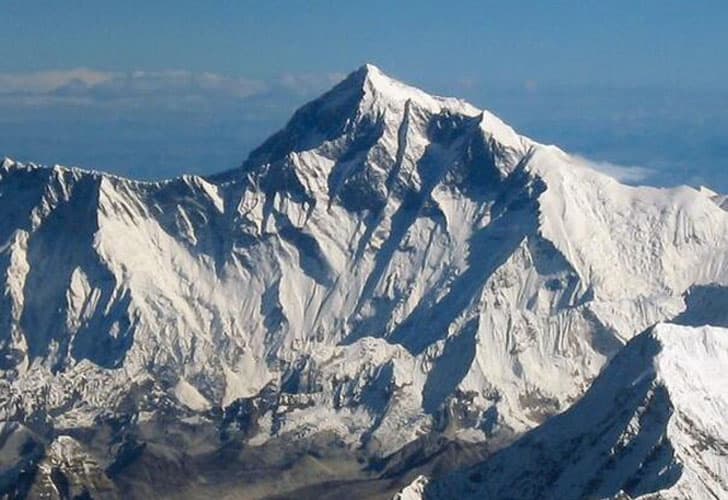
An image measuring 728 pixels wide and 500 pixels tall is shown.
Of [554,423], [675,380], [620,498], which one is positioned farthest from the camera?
[554,423]

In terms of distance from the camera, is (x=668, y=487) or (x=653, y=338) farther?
(x=653, y=338)

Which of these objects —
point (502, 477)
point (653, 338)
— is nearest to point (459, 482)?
point (502, 477)

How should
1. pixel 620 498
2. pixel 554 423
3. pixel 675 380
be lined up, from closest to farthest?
pixel 620 498, pixel 675 380, pixel 554 423

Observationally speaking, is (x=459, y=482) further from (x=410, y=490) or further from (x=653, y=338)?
(x=653, y=338)

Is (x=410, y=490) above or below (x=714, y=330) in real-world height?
below

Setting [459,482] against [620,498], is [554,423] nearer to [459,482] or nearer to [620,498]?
[459,482]

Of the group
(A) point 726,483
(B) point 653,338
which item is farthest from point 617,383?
(A) point 726,483
